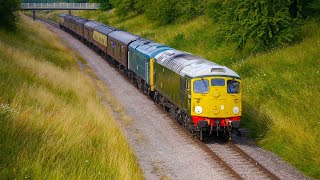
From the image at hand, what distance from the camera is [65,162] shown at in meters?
11.6

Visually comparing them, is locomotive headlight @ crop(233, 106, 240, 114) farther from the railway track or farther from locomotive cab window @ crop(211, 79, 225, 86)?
the railway track

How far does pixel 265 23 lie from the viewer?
2489 cm

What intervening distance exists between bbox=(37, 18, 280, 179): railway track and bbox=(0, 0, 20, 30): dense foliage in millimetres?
27335

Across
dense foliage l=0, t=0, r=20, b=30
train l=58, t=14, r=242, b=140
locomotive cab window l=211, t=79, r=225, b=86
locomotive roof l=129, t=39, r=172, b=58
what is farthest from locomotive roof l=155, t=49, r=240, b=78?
dense foliage l=0, t=0, r=20, b=30

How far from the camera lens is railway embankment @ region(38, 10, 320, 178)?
15.2 metres

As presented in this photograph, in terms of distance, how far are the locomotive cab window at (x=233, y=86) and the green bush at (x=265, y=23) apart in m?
8.99

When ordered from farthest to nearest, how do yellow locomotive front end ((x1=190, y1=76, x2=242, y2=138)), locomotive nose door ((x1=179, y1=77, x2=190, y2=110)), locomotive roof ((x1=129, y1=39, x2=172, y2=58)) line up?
locomotive roof ((x1=129, y1=39, x2=172, y2=58))
locomotive nose door ((x1=179, y1=77, x2=190, y2=110))
yellow locomotive front end ((x1=190, y1=76, x2=242, y2=138))

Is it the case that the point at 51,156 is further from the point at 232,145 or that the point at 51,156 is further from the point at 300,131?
the point at 300,131

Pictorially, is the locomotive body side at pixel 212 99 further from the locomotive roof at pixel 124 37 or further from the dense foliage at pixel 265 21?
the locomotive roof at pixel 124 37

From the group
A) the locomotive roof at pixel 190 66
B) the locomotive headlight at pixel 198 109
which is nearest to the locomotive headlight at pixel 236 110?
the locomotive roof at pixel 190 66

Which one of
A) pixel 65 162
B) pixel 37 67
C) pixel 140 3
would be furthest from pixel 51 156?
pixel 140 3

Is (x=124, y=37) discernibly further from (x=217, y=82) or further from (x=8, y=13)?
(x=217, y=82)

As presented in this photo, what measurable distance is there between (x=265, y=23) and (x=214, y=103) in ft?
33.0

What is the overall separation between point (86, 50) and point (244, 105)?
31850 millimetres
